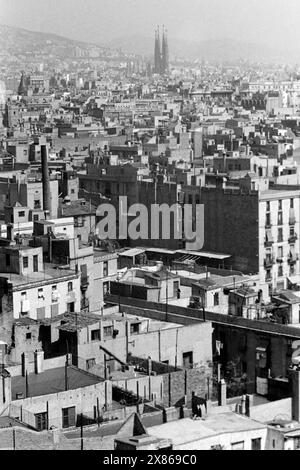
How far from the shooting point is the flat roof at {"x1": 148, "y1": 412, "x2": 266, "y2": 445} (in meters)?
6.00

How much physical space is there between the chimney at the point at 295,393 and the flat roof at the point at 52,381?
131 centimetres

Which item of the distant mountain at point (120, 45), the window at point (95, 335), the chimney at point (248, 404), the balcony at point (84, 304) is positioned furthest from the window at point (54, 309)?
the distant mountain at point (120, 45)

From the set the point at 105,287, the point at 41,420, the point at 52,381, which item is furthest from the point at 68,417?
the point at 105,287

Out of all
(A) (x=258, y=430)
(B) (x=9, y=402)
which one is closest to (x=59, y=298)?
(B) (x=9, y=402)

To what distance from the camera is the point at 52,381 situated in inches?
323

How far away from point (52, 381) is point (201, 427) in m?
2.20

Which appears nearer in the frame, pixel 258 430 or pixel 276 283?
pixel 258 430

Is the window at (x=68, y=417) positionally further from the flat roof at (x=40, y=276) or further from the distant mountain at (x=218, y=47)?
the distant mountain at (x=218, y=47)

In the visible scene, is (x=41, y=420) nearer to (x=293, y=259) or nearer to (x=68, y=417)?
(x=68, y=417)

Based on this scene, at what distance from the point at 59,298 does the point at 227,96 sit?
43973 millimetres

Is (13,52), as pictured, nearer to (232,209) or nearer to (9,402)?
(232,209)

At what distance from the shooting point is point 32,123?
33688 millimetres

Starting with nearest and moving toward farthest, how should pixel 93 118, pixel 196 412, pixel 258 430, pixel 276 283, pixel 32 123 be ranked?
pixel 258 430 < pixel 196 412 < pixel 276 283 < pixel 32 123 < pixel 93 118

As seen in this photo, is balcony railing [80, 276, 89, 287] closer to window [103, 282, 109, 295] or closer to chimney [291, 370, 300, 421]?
window [103, 282, 109, 295]
